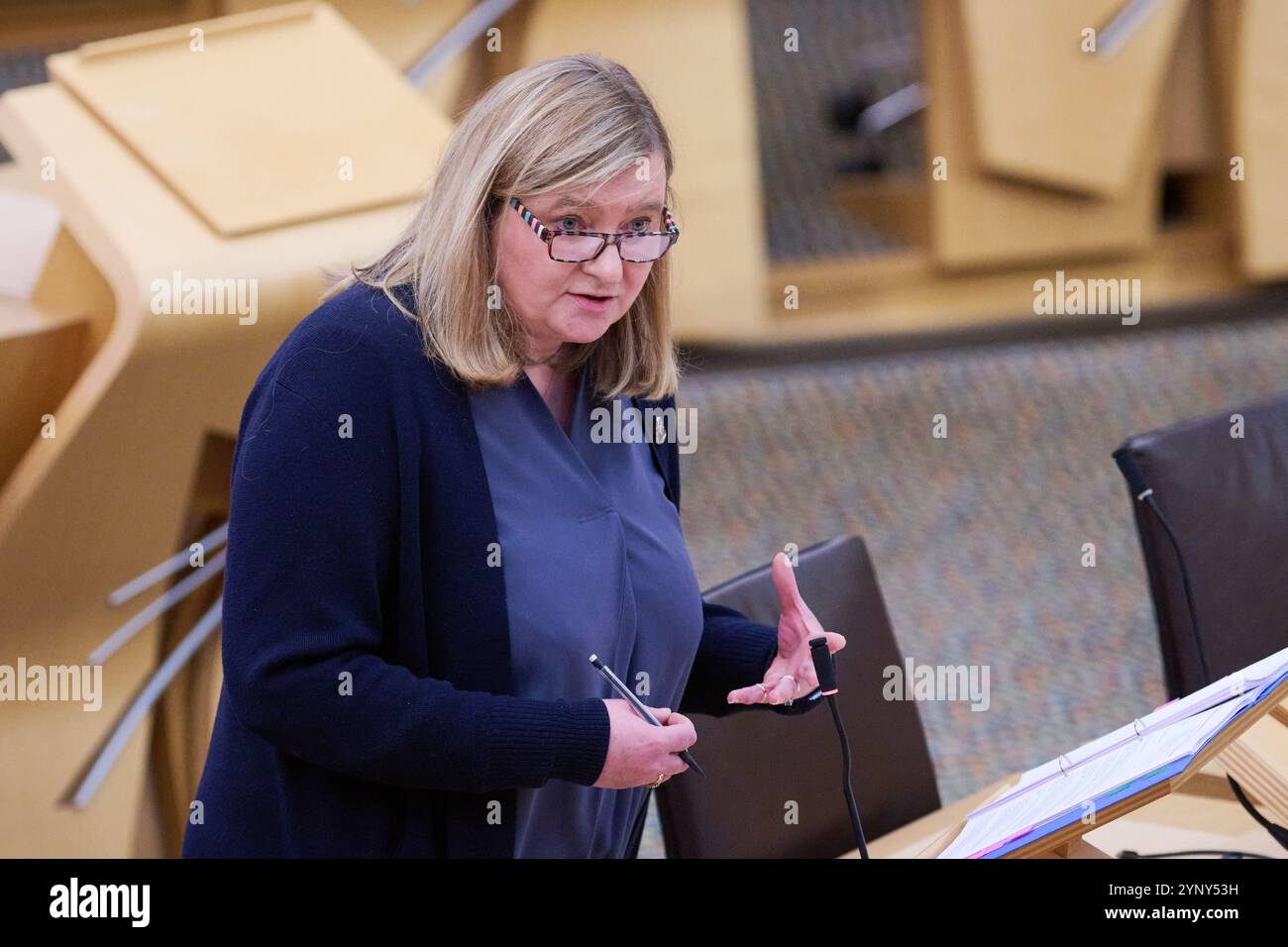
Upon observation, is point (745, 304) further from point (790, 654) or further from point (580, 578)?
point (580, 578)

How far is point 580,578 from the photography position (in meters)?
1.54

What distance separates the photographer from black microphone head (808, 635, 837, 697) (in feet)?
5.49

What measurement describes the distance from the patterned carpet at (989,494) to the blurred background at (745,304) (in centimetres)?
2

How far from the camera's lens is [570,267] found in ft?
4.94

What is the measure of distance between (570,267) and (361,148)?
4.85 ft

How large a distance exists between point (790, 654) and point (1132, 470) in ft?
2.81

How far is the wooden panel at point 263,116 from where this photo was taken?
2711 millimetres

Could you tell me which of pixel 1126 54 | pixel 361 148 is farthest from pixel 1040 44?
pixel 361 148

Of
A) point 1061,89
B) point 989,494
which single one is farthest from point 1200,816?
point 1061,89

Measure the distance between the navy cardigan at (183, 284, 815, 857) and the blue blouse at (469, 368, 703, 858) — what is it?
1.3 inches

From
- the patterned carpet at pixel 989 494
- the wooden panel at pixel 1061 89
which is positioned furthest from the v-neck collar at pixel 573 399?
the wooden panel at pixel 1061 89

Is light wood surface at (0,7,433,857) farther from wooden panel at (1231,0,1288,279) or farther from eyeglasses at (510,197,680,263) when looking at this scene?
wooden panel at (1231,0,1288,279)

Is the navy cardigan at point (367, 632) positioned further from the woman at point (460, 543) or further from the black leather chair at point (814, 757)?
the black leather chair at point (814, 757)
